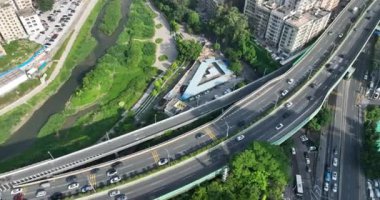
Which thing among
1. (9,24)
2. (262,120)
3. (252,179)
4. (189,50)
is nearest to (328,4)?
(189,50)

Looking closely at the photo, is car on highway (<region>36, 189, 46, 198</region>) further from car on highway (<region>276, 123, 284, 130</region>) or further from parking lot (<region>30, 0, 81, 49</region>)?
parking lot (<region>30, 0, 81, 49</region>)

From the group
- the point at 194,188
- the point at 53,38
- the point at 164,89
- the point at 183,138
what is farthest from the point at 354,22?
the point at 53,38

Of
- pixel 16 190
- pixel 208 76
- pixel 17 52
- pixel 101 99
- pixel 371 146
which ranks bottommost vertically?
pixel 101 99

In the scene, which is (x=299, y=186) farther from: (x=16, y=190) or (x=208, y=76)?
(x=16, y=190)

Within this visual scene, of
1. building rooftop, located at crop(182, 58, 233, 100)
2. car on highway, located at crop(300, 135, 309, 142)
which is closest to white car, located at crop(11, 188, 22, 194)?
building rooftop, located at crop(182, 58, 233, 100)

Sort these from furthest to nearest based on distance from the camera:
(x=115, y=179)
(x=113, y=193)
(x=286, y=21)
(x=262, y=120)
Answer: (x=286, y=21) < (x=262, y=120) < (x=115, y=179) < (x=113, y=193)

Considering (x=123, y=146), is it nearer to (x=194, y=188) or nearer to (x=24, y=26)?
(x=194, y=188)
